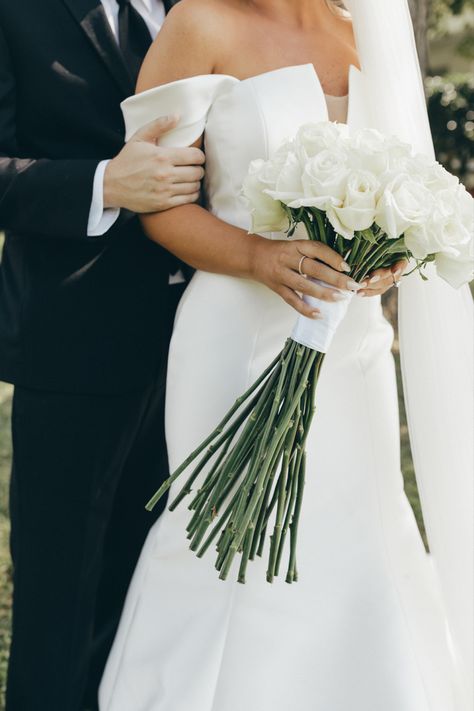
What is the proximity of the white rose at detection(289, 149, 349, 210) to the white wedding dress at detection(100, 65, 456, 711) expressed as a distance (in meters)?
0.40

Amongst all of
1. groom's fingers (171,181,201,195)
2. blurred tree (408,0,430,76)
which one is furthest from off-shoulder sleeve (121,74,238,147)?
blurred tree (408,0,430,76)

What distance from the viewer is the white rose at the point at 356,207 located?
1.95 meters

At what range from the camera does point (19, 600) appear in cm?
289

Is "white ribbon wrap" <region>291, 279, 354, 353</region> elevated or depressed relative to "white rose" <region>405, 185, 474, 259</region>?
depressed

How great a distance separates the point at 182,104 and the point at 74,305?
2.17ft

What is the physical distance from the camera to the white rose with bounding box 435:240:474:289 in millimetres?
2072

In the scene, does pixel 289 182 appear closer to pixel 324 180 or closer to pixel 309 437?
pixel 324 180

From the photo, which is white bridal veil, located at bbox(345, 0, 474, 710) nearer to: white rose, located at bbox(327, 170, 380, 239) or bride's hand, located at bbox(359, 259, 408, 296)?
bride's hand, located at bbox(359, 259, 408, 296)

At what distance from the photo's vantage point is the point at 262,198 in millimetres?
2131

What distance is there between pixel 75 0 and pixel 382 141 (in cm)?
101

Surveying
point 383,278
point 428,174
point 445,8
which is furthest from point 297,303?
point 445,8

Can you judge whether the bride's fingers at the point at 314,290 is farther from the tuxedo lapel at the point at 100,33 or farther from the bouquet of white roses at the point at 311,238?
the tuxedo lapel at the point at 100,33

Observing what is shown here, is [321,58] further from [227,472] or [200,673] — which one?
[200,673]

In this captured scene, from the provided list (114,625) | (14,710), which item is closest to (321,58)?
(114,625)
